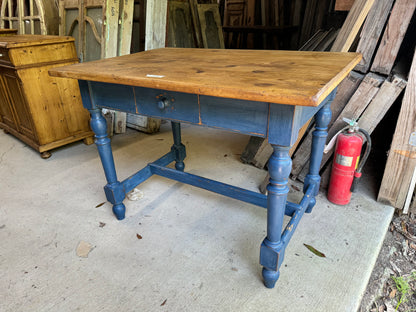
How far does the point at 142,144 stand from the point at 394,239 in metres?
2.46

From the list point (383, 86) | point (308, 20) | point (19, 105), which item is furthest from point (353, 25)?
point (308, 20)

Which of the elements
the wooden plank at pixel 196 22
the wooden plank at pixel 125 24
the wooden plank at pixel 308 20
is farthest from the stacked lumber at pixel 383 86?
the wooden plank at pixel 308 20

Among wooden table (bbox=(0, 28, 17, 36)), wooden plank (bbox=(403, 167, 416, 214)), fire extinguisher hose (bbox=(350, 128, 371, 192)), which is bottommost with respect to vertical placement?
wooden plank (bbox=(403, 167, 416, 214))

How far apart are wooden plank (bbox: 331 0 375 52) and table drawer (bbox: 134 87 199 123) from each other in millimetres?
1405

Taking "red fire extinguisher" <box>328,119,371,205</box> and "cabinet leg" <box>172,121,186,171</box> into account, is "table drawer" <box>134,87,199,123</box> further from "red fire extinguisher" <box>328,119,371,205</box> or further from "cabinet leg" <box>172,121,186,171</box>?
"red fire extinguisher" <box>328,119,371,205</box>

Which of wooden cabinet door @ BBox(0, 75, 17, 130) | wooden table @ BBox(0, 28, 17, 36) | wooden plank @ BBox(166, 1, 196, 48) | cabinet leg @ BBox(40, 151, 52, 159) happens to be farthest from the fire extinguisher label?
wooden table @ BBox(0, 28, 17, 36)

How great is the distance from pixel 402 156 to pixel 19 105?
11.4 feet

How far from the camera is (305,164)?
2.36 m

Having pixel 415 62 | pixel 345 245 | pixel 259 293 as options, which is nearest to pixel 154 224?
pixel 259 293

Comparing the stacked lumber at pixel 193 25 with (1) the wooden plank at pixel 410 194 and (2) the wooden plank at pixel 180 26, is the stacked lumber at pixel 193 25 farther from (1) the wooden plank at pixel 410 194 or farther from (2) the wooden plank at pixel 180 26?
(1) the wooden plank at pixel 410 194

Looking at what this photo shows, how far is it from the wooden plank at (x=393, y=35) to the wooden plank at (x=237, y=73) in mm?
543

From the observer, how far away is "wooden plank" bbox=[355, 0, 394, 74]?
197 centimetres

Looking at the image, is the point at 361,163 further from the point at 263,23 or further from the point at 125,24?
the point at 263,23

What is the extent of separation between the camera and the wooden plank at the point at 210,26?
4.45 metres
